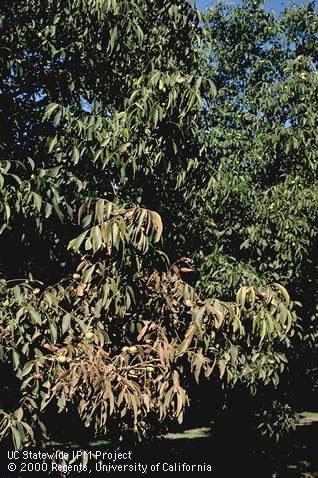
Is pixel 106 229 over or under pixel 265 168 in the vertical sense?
under

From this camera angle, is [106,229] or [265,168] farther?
[265,168]

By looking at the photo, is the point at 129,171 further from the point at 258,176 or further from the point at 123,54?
the point at 258,176

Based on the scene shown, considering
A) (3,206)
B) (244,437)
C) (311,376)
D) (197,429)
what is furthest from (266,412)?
(197,429)

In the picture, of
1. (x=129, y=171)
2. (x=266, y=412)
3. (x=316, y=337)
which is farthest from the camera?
(x=266, y=412)

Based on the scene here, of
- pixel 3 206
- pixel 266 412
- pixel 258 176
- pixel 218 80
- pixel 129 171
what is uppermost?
pixel 218 80

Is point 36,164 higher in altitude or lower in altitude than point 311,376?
higher

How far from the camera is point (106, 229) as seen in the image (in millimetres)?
2354

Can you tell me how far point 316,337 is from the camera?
593cm

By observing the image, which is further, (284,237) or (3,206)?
(284,237)

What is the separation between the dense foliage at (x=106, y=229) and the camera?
2422 mm

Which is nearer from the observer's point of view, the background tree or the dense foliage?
the dense foliage

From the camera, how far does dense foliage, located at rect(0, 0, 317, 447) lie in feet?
7.95

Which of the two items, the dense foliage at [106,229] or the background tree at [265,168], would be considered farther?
the background tree at [265,168]

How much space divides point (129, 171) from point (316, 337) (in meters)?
3.76
